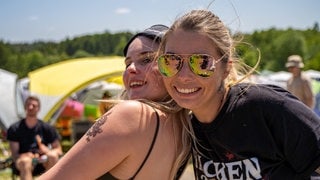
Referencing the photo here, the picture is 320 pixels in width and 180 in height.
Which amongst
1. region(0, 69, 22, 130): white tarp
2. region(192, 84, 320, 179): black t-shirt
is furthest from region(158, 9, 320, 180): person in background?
region(0, 69, 22, 130): white tarp

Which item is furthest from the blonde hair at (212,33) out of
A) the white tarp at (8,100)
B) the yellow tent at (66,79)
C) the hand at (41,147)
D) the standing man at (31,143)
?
the white tarp at (8,100)

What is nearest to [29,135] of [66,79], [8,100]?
[66,79]

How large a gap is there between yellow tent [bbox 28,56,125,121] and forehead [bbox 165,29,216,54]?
8.78 m

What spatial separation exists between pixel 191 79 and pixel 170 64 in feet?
0.31

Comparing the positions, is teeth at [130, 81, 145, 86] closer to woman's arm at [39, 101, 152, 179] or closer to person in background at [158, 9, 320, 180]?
person in background at [158, 9, 320, 180]

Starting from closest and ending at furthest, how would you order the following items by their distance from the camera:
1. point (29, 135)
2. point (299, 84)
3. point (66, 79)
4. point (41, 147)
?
point (41, 147) → point (29, 135) → point (299, 84) → point (66, 79)

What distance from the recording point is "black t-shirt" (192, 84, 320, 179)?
1709 mm

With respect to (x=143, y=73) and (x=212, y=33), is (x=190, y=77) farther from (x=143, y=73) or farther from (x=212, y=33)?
(x=143, y=73)

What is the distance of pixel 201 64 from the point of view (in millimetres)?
1671

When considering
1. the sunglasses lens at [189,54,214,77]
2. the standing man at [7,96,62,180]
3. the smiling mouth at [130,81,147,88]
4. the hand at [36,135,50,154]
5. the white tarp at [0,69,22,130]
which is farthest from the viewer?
the white tarp at [0,69,22,130]

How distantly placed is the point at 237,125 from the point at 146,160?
369mm

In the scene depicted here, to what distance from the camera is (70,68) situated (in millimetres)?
11742

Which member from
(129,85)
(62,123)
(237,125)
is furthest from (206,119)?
(62,123)

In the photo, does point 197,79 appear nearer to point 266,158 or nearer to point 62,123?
point 266,158
